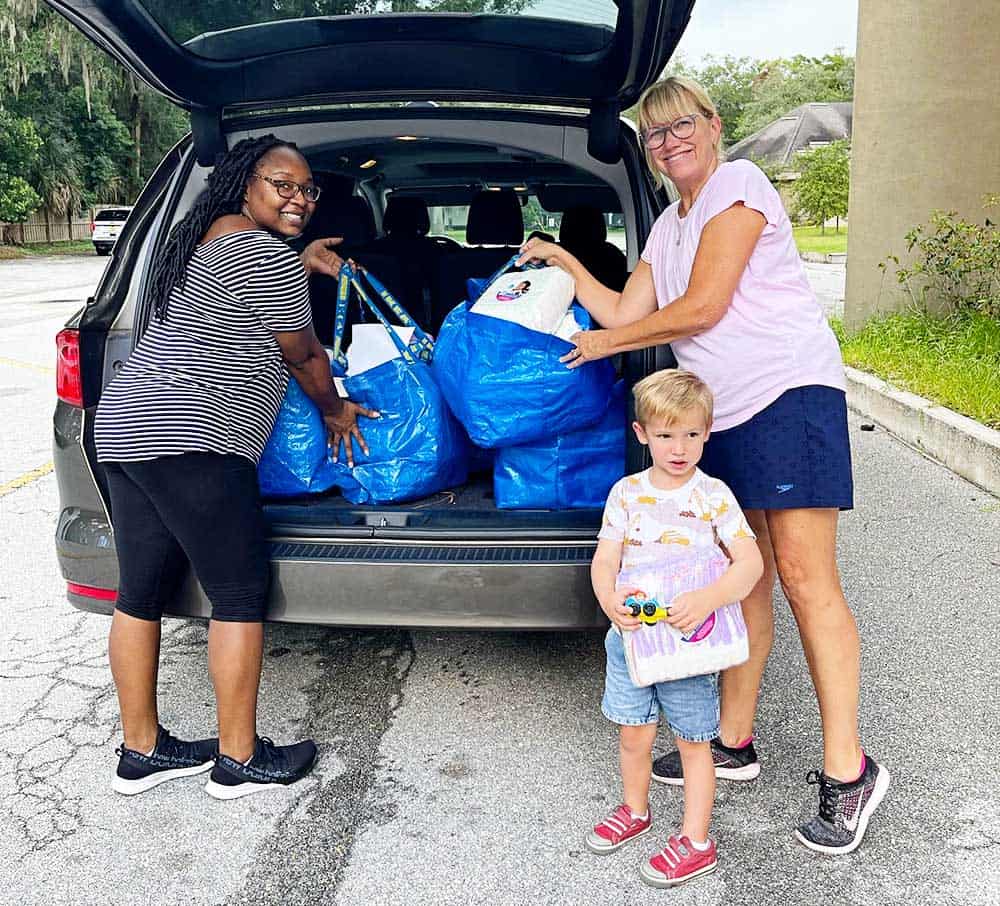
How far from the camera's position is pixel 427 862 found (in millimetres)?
2561

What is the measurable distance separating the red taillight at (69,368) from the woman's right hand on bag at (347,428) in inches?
28.3

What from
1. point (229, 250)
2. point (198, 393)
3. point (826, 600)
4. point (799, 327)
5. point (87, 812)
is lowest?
point (87, 812)

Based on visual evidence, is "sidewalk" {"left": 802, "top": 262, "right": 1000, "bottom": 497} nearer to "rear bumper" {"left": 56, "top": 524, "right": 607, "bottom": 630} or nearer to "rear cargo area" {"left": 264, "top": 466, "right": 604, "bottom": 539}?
"rear cargo area" {"left": 264, "top": 466, "right": 604, "bottom": 539}

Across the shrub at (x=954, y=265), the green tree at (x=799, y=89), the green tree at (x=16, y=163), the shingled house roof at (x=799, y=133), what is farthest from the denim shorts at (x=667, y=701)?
the green tree at (x=799, y=89)

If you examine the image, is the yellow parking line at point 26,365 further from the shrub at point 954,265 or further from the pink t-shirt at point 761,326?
the pink t-shirt at point 761,326

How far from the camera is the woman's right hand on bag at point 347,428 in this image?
330 centimetres

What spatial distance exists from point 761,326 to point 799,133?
2372 inches

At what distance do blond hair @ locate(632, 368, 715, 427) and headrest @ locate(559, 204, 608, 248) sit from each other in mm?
2504

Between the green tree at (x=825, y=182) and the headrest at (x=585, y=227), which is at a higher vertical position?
the green tree at (x=825, y=182)

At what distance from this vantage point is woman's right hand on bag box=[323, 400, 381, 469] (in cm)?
330

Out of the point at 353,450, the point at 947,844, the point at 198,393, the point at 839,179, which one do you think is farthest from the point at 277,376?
the point at 839,179

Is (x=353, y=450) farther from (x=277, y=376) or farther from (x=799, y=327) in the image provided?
(x=799, y=327)

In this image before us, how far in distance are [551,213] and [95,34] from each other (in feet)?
11.0

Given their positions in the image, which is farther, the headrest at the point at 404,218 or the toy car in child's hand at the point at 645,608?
the headrest at the point at 404,218
